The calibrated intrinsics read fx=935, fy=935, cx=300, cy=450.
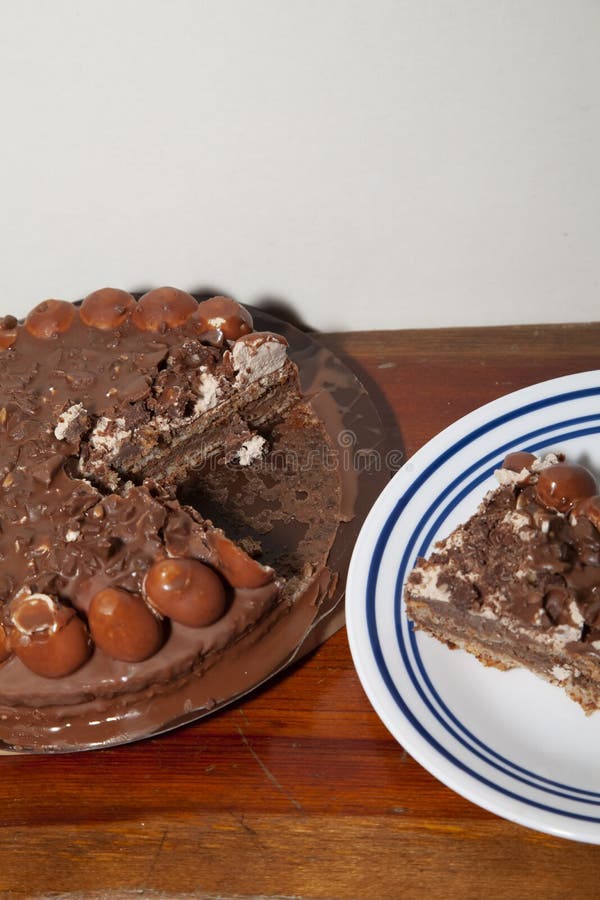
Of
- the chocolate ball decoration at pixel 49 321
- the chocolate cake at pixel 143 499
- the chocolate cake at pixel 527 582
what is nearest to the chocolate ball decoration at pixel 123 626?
the chocolate cake at pixel 143 499

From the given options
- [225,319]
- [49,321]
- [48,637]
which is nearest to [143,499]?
[48,637]

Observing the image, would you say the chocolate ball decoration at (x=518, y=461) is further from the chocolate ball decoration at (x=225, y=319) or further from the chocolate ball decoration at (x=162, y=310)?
the chocolate ball decoration at (x=162, y=310)

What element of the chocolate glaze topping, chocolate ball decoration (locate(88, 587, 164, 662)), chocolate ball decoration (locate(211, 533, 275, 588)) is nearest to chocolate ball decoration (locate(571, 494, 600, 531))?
the chocolate glaze topping

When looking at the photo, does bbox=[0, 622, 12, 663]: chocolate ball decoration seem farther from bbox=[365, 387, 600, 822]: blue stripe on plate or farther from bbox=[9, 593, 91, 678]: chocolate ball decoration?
bbox=[365, 387, 600, 822]: blue stripe on plate

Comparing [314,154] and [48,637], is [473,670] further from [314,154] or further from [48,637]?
[314,154]

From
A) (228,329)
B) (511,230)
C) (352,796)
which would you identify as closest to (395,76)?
(511,230)
